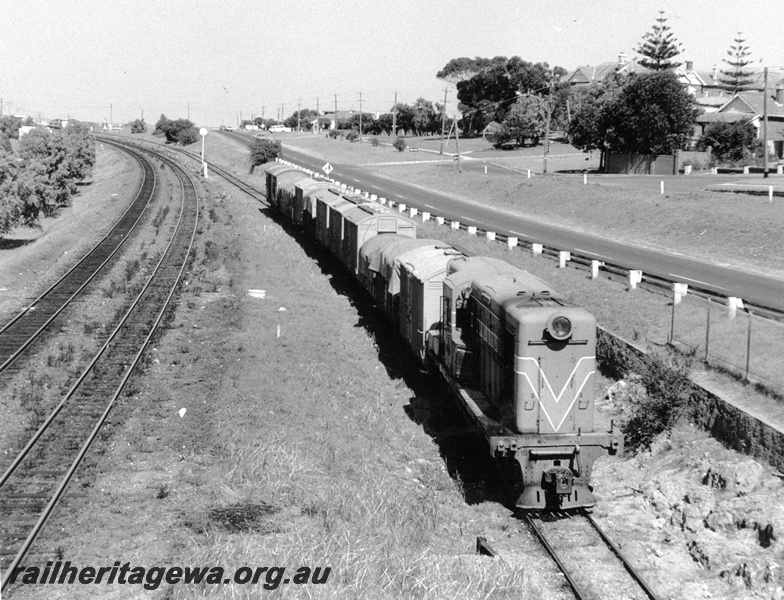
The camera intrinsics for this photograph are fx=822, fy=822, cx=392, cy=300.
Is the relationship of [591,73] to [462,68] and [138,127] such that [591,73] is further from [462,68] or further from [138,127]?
[138,127]

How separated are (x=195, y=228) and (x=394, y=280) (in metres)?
25.1

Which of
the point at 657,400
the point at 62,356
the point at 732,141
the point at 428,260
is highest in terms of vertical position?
the point at 732,141

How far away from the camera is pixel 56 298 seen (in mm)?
28641

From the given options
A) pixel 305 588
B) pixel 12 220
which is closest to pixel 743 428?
pixel 305 588

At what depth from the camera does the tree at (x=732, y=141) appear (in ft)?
249

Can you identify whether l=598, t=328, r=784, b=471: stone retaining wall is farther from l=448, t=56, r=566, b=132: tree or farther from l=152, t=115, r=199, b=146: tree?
l=152, t=115, r=199, b=146: tree

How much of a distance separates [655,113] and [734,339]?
4946cm

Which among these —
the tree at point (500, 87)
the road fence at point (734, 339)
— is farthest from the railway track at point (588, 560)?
the tree at point (500, 87)

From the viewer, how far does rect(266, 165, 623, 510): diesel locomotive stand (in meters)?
14.2

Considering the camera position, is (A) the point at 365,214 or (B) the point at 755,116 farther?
(B) the point at 755,116

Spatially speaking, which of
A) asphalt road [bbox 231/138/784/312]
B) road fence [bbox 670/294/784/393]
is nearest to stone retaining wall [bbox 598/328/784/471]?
road fence [bbox 670/294/784/393]

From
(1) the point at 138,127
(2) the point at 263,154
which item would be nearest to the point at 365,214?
(2) the point at 263,154

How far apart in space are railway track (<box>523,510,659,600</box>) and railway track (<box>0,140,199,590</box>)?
7.91m

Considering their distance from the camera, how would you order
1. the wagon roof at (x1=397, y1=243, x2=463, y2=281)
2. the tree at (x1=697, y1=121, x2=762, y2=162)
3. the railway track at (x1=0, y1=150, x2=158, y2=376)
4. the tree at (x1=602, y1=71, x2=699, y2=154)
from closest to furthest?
the wagon roof at (x1=397, y1=243, x2=463, y2=281) < the railway track at (x1=0, y1=150, x2=158, y2=376) < the tree at (x1=602, y1=71, x2=699, y2=154) < the tree at (x1=697, y1=121, x2=762, y2=162)
